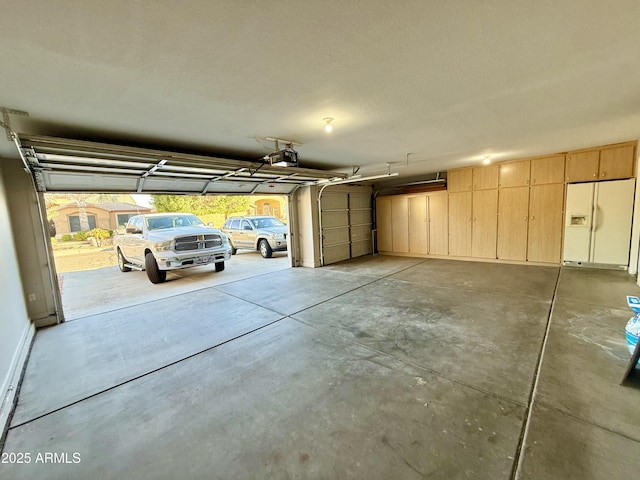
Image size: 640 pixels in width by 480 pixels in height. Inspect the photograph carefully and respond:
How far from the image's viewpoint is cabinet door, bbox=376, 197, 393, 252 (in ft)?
28.5

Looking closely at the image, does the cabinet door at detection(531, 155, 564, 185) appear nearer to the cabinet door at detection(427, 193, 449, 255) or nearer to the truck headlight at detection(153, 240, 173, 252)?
the cabinet door at detection(427, 193, 449, 255)

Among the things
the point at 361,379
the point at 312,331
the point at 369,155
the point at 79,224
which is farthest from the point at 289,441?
the point at 79,224

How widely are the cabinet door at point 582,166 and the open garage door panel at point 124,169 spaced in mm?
4838

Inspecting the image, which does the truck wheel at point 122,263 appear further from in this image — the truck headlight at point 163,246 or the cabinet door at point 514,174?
the cabinet door at point 514,174

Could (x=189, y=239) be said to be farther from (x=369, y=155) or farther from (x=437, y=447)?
(x=437, y=447)

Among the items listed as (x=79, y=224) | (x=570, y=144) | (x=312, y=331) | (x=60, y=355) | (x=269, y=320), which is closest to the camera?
(x=60, y=355)

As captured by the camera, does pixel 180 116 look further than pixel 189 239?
No

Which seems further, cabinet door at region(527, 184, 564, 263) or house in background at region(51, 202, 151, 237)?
house in background at region(51, 202, 151, 237)

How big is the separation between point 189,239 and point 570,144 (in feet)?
25.9

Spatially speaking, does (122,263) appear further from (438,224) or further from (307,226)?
(438,224)

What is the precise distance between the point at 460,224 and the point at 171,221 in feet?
25.2

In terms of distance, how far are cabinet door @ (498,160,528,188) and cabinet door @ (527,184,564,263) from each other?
0.96 feet


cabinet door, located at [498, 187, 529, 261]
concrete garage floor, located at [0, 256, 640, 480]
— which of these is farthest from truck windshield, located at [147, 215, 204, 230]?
cabinet door, located at [498, 187, 529, 261]

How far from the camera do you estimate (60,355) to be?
9.50 ft
